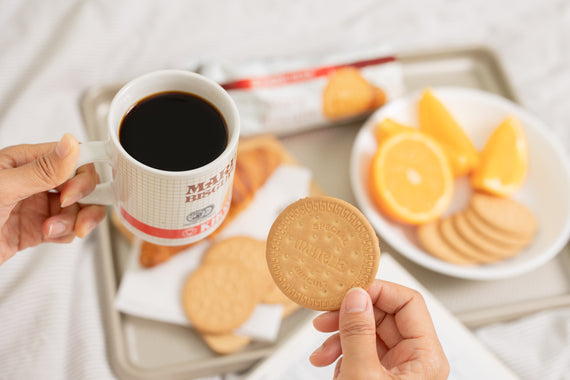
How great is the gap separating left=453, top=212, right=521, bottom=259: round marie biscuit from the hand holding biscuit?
33 cm

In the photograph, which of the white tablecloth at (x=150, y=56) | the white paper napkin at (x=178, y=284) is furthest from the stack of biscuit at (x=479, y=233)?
the white paper napkin at (x=178, y=284)

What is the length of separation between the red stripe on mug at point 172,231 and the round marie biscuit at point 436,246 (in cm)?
44

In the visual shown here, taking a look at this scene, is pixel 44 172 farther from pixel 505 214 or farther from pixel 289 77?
pixel 505 214

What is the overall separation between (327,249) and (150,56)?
729mm

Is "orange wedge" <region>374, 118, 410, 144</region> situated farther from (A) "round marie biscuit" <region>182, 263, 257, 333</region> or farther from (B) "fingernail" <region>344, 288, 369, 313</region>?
(B) "fingernail" <region>344, 288, 369, 313</region>

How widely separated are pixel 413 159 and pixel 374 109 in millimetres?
168

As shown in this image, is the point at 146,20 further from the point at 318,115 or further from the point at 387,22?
the point at 387,22

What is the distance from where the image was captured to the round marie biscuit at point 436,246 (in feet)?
2.95

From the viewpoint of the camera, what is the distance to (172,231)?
0.57 metres

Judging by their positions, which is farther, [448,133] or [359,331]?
[448,133]

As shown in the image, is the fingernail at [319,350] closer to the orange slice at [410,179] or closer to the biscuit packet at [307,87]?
the orange slice at [410,179]

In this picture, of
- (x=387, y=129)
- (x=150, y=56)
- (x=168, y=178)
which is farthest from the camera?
(x=150, y=56)

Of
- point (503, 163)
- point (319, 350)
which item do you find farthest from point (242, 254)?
point (503, 163)

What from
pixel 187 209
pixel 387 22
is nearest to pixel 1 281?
pixel 187 209
